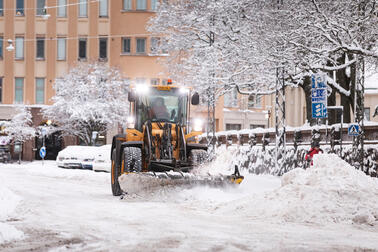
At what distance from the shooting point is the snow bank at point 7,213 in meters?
9.07

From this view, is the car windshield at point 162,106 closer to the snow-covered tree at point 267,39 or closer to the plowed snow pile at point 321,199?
the plowed snow pile at point 321,199

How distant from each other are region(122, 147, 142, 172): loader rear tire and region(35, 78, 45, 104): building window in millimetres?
39775

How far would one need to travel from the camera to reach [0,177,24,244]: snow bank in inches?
357

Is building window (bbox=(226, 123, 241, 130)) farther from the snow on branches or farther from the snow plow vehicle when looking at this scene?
the snow plow vehicle

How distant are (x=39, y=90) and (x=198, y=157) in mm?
40093

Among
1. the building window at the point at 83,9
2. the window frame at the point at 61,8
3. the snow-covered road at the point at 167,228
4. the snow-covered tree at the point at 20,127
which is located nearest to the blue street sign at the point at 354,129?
the snow-covered road at the point at 167,228

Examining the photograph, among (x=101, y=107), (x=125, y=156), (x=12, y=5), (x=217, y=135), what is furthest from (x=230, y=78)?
(x=12, y=5)

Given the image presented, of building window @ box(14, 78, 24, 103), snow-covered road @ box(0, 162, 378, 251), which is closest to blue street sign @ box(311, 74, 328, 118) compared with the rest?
snow-covered road @ box(0, 162, 378, 251)

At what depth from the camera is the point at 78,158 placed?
34312mm

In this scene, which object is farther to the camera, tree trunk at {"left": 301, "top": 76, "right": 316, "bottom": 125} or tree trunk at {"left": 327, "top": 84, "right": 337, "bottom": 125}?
tree trunk at {"left": 301, "top": 76, "right": 316, "bottom": 125}

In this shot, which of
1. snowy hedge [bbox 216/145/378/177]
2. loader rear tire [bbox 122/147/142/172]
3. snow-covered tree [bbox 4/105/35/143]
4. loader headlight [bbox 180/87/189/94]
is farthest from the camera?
snow-covered tree [bbox 4/105/35/143]

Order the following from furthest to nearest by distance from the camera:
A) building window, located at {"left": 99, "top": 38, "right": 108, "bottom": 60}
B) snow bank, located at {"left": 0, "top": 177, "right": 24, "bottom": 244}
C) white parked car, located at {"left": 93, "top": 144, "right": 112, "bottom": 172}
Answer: building window, located at {"left": 99, "top": 38, "right": 108, "bottom": 60}, white parked car, located at {"left": 93, "top": 144, "right": 112, "bottom": 172}, snow bank, located at {"left": 0, "top": 177, "right": 24, "bottom": 244}

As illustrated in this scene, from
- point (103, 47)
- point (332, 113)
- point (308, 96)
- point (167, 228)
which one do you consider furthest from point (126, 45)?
point (167, 228)

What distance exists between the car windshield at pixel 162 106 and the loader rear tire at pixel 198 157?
112 cm
